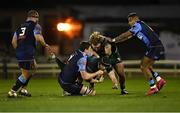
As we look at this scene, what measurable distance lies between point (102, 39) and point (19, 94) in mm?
2658

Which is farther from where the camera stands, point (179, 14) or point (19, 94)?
point (179, 14)

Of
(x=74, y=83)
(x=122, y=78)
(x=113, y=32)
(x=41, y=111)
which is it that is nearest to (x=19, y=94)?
(x=74, y=83)

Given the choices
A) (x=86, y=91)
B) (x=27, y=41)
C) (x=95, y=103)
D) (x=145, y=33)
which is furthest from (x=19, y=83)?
(x=145, y=33)

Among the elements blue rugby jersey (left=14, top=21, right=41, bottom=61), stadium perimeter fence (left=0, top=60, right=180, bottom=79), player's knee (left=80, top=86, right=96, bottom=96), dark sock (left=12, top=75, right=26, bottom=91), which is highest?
blue rugby jersey (left=14, top=21, right=41, bottom=61)

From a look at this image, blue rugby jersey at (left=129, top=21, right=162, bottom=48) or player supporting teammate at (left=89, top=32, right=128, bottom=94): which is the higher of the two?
blue rugby jersey at (left=129, top=21, right=162, bottom=48)

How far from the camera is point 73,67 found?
17.3 metres

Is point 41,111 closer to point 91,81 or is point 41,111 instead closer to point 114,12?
point 91,81

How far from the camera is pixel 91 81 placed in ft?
57.1

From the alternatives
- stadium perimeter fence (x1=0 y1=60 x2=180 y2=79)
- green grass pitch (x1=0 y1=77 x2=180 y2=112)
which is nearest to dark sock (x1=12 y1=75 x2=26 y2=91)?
green grass pitch (x1=0 y1=77 x2=180 y2=112)

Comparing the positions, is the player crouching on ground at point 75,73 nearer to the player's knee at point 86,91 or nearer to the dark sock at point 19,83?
the player's knee at point 86,91

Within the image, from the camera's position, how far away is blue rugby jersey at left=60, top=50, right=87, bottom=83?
17156 millimetres

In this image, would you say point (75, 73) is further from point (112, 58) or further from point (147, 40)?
point (147, 40)

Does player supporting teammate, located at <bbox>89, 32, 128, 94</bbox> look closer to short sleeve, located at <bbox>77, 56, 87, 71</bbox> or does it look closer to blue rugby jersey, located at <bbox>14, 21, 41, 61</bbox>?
short sleeve, located at <bbox>77, 56, 87, 71</bbox>

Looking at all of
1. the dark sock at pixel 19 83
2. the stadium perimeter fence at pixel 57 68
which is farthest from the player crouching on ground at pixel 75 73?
the stadium perimeter fence at pixel 57 68
